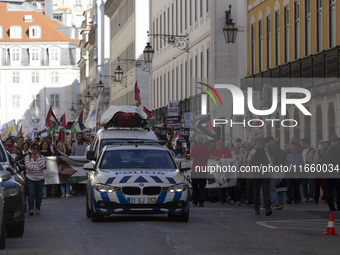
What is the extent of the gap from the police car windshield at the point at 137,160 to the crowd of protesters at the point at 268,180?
3229 millimetres

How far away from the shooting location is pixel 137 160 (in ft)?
72.0

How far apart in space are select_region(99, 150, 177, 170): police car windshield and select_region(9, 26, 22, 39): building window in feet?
417

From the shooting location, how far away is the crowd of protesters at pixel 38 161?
25.1m

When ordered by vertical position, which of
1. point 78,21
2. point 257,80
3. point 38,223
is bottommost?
point 38,223

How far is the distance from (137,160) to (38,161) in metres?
3.91

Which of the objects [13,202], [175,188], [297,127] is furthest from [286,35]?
[13,202]

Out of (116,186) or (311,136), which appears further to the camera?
(311,136)

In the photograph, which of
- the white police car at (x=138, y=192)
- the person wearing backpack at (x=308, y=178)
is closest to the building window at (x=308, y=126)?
the person wearing backpack at (x=308, y=178)

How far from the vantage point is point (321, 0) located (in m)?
35.9

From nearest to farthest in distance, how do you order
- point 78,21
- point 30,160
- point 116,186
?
point 116,186
point 30,160
point 78,21

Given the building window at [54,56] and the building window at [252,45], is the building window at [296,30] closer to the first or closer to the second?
the building window at [252,45]

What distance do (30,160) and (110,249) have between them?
10.3 metres

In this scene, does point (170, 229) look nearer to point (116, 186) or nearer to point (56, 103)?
point (116, 186)

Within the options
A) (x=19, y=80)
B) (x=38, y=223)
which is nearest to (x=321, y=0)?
(x=38, y=223)
